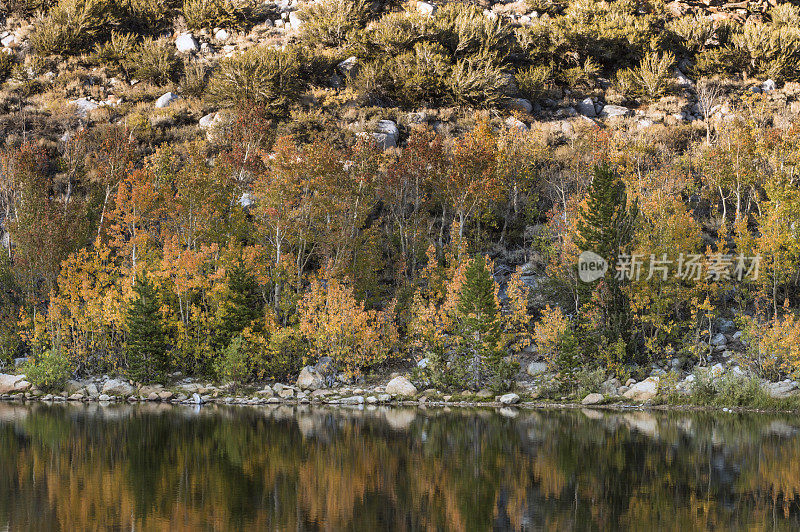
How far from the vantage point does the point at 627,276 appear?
113 feet

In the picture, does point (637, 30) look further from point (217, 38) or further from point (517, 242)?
point (217, 38)

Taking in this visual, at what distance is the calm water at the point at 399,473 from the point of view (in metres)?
13.2

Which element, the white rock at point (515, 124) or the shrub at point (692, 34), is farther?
the shrub at point (692, 34)

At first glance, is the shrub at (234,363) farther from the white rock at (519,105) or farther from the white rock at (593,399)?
the white rock at (519,105)

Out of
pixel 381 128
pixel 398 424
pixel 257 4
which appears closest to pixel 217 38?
pixel 257 4

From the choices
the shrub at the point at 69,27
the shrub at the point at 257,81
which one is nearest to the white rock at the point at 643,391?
the shrub at the point at 257,81

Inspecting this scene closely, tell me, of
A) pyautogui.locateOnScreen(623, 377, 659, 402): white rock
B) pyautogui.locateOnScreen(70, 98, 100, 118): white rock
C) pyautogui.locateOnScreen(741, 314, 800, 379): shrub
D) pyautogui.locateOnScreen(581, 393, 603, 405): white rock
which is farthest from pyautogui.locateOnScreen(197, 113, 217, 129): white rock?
pyautogui.locateOnScreen(741, 314, 800, 379): shrub

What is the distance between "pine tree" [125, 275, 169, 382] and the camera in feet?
114

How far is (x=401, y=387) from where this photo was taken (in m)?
33.4

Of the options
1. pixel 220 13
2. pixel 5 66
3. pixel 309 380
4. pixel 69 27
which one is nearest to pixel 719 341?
pixel 309 380

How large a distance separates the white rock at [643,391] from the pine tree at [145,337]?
77.6 feet

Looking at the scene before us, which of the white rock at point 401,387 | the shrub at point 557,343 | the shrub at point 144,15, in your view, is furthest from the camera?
the shrub at point 144,15

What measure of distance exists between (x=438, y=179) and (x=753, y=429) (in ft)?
85.3

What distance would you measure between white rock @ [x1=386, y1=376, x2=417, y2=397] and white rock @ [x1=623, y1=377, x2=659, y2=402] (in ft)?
33.4
